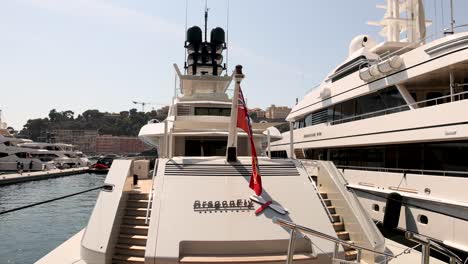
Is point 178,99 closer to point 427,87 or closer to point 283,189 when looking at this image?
point 283,189

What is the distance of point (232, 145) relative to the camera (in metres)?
8.70

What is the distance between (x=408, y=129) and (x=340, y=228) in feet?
21.0

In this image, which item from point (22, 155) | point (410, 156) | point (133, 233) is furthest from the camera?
point (22, 155)

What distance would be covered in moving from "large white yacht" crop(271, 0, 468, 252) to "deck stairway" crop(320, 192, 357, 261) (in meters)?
2.20

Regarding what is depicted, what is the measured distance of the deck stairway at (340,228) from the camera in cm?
739

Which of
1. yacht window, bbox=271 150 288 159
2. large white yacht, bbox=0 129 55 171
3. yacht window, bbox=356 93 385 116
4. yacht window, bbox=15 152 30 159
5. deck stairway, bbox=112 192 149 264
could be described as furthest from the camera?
yacht window, bbox=15 152 30 159

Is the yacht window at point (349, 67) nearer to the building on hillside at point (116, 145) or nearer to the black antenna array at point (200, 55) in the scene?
the black antenna array at point (200, 55)

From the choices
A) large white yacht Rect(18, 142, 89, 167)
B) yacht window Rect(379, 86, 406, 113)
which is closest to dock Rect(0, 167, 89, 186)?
large white yacht Rect(18, 142, 89, 167)

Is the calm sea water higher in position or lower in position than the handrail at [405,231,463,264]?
lower

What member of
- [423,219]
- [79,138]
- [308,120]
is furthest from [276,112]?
[79,138]

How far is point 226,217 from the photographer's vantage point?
24.0 ft

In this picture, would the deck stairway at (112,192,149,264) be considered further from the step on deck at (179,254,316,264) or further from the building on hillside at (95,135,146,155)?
the building on hillside at (95,135,146,155)

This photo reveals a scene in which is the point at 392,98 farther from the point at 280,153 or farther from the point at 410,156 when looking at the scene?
the point at 280,153

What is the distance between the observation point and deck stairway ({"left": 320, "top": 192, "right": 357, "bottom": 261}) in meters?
7.39
